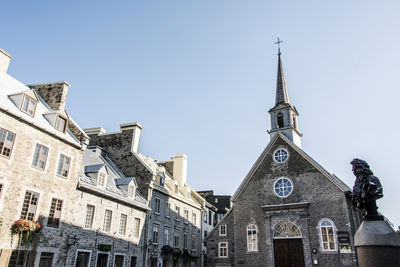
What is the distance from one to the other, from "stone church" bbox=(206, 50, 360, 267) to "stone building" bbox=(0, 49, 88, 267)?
54.0ft

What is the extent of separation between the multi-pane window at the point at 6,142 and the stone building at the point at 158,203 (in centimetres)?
1361

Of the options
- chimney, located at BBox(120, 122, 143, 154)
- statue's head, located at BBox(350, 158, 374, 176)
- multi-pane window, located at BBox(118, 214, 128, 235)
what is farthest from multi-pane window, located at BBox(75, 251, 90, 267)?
statue's head, located at BBox(350, 158, 374, 176)

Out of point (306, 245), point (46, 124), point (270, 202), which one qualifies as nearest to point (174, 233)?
point (270, 202)

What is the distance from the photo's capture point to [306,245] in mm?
26938

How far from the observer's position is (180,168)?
3941cm

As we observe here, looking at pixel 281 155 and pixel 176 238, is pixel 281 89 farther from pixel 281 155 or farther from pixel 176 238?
pixel 176 238

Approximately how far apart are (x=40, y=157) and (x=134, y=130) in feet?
42.8

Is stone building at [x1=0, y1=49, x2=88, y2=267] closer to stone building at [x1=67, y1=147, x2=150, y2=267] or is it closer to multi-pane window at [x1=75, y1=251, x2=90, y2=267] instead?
stone building at [x1=67, y1=147, x2=150, y2=267]

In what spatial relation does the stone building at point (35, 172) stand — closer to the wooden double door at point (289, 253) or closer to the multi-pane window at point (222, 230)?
the multi-pane window at point (222, 230)

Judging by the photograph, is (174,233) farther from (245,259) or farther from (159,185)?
(245,259)

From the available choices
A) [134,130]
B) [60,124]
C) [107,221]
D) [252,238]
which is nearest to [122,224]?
[107,221]

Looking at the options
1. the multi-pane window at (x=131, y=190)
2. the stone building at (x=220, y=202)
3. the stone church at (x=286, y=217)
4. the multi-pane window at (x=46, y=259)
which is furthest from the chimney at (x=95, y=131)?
the stone building at (x=220, y=202)

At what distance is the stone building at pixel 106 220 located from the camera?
20688 millimetres

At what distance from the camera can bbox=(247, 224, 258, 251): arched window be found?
1155 inches
